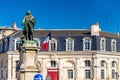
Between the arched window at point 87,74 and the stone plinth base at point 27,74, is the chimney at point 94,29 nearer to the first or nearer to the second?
the arched window at point 87,74

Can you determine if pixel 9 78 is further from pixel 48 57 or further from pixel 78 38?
pixel 78 38

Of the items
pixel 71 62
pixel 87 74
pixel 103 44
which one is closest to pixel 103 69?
pixel 87 74

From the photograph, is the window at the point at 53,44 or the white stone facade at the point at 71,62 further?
the window at the point at 53,44

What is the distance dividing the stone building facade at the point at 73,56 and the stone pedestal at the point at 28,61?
43881mm

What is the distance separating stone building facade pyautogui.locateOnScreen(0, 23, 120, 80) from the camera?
70625 millimetres

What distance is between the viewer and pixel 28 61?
2566 cm

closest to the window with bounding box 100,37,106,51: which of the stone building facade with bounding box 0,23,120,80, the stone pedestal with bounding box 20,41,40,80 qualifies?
the stone building facade with bounding box 0,23,120,80

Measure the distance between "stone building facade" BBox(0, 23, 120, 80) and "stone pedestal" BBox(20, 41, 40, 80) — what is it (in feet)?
144

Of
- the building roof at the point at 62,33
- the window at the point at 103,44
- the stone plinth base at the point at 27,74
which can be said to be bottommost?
the stone plinth base at the point at 27,74

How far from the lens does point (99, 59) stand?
7062cm

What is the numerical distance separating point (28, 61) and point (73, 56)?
4535 centimetres

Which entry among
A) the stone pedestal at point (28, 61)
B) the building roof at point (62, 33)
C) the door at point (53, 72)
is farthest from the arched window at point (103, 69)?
the stone pedestal at point (28, 61)

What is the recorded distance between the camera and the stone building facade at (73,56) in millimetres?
70625

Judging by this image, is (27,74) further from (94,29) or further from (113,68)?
(113,68)
